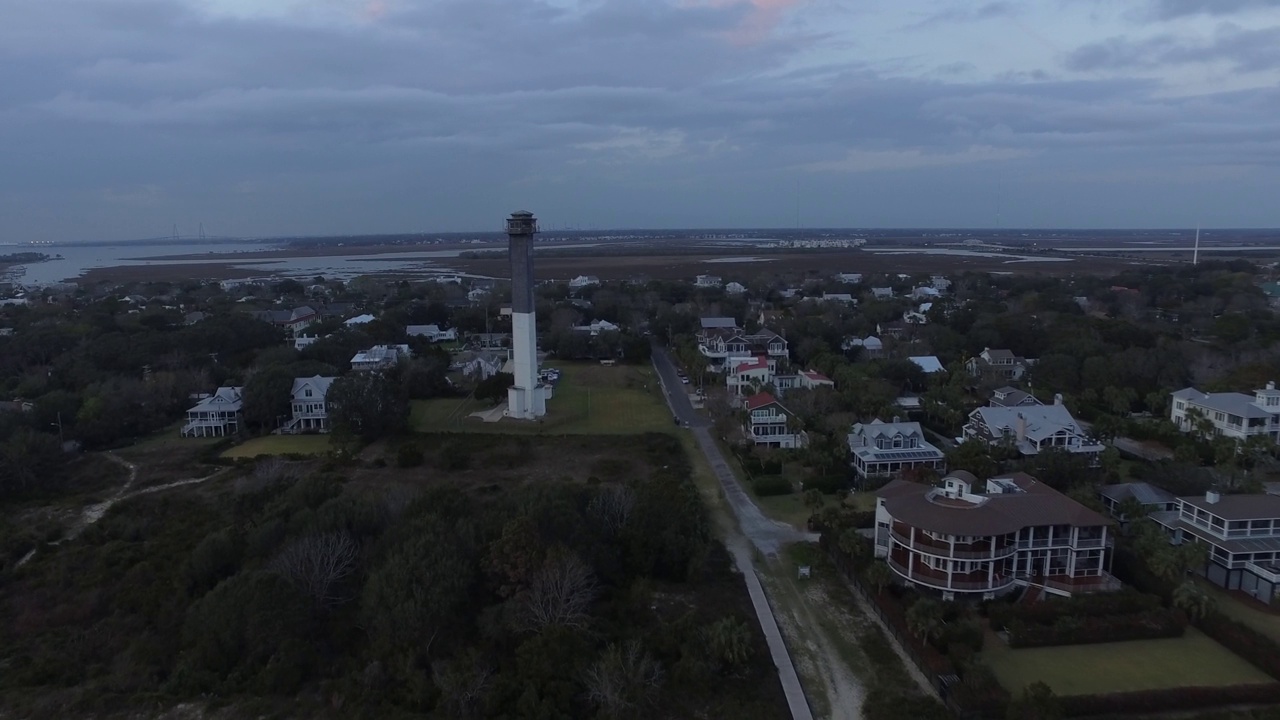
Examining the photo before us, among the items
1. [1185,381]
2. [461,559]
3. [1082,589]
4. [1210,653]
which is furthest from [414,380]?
[1185,381]

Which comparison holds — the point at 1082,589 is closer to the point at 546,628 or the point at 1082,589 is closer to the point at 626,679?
the point at 626,679

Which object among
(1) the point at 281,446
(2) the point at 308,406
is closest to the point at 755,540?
(1) the point at 281,446

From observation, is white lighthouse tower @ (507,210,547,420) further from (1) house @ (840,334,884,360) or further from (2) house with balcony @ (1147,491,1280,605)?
(2) house with balcony @ (1147,491,1280,605)

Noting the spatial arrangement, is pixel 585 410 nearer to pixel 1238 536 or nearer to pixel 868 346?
pixel 868 346

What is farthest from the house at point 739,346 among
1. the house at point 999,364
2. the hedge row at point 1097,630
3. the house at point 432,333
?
the hedge row at point 1097,630

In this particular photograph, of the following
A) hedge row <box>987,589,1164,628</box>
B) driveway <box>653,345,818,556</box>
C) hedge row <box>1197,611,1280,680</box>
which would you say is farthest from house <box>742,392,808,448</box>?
hedge row <box>1197,611,1280,680</box>

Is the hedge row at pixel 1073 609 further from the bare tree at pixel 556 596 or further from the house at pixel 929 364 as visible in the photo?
the house at pixel 929 364

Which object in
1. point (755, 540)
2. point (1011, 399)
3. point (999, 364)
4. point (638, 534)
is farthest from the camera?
point (999, 364)
